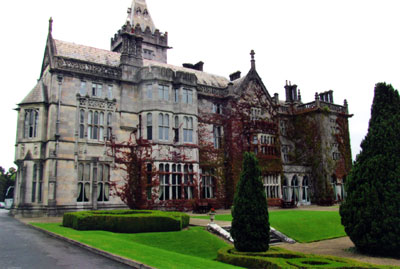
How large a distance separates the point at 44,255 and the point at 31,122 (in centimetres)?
1860

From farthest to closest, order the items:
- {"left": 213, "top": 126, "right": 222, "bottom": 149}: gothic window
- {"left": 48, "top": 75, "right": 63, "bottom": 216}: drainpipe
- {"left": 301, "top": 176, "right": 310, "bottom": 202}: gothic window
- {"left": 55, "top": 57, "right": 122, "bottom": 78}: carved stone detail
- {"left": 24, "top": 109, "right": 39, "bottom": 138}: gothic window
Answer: {"left": 301, "top": 176, "right": 310, "bottom": 202}: gothic window → {"left": 213, "top": 126, "right": 222, "bottom": 149}: gothic window → {"left": 24, "top": 109, "right": 39, "bottom": 138}: gothic window → {"left": 55, "top": 57, "right": 122, "bottom": 78}: carved stone detail → {"left": 48, "top": 75, "right": 63, "bottom": 216}: drainpipe

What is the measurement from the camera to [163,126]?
3008 centimetres

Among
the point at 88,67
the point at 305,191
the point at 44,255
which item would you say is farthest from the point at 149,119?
the point at 305,191

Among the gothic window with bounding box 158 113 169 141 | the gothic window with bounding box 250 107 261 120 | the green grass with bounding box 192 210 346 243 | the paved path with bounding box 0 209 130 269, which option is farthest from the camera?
the gothic window with bounding box 250 107 261 120

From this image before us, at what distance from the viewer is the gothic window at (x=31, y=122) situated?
27.6m

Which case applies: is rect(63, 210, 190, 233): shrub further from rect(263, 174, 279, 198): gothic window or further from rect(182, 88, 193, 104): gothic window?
rect(263, 174, 279, 198): gothic window

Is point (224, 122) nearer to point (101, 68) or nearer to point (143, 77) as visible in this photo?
point (143, 77)

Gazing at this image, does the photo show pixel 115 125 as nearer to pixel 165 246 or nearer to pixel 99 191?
pixel 99 191

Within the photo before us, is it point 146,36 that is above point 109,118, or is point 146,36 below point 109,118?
above

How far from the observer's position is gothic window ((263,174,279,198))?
117 ft

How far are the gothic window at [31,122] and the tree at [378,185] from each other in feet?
75.4

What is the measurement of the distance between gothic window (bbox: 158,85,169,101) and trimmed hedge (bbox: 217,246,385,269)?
1851 cm

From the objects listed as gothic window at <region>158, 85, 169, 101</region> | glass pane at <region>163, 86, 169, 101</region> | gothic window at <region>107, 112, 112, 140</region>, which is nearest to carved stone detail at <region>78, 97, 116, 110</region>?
gothic window at <region>107, 112, 112, 140</region>

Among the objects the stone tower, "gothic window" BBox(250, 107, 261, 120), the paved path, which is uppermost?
the stone tower
